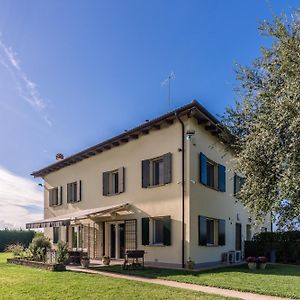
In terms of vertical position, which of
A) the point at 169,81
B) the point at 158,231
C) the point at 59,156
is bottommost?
the point at 158,231

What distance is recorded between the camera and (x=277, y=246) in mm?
30484

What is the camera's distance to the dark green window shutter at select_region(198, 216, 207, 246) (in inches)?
960

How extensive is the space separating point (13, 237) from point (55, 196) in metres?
17.1

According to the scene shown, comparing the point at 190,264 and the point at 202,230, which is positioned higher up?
the point at 202,230

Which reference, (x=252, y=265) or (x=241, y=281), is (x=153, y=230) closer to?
(x=252, y=265)

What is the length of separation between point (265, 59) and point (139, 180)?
570 inches

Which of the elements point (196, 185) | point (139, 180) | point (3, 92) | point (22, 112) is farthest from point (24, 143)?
point (196, 185)

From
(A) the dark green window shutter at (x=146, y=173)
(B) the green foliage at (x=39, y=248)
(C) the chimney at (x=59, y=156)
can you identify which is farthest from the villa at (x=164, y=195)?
(C) the chimney at (x=59, y=156)

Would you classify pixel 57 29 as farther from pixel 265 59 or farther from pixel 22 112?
pixel 265 59

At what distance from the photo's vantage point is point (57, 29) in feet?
64.2

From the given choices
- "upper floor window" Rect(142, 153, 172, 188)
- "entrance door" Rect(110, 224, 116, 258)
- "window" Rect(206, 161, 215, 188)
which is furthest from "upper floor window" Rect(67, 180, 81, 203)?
"window" Rect(206, 161, 215, 188)

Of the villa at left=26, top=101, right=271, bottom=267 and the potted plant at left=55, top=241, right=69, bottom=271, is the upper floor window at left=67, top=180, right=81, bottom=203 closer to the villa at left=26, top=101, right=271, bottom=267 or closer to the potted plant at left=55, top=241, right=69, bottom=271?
the villa at left=26, top=101, right=271, bottom=267

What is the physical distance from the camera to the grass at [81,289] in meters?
13.8

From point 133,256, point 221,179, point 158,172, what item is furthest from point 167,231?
point 221,179
